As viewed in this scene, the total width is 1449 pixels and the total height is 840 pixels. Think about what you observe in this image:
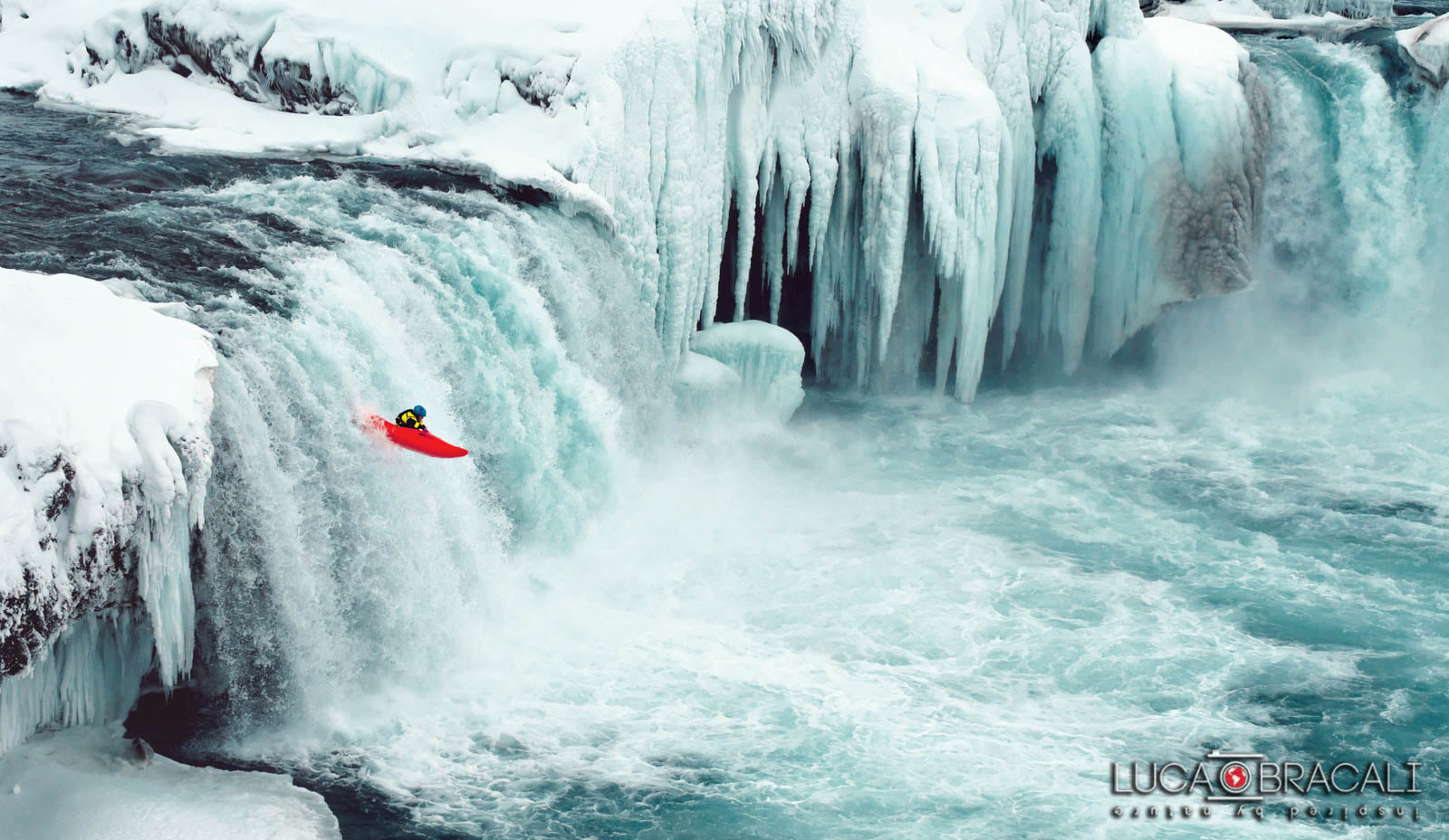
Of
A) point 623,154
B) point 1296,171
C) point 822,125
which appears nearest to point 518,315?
point 623,154

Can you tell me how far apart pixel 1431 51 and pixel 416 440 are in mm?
11727

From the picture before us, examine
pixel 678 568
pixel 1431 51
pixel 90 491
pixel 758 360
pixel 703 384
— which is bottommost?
pixel 678 568

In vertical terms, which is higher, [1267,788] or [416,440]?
[416,440]

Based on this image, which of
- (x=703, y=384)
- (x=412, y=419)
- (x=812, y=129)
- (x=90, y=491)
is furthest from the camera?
(x=812, y=129)

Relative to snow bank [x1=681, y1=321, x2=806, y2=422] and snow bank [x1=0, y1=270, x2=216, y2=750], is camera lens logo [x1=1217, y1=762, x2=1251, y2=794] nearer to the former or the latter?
snow bank [x1=0, y1=270, x2=216, y2=750]

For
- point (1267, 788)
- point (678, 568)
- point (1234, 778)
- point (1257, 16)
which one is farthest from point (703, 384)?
point (1257, 16)

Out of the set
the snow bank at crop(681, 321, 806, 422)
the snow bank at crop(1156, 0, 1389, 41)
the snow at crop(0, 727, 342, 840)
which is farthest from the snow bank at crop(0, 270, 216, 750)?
the snow bank at crop(1156, 0, 1389, 41)

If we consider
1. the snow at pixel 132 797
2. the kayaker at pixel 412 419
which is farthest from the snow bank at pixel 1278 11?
the snow at pixel 132 797

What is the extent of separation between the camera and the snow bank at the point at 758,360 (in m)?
12.1

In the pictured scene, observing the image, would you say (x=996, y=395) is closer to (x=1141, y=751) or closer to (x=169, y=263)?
(x=1141, y=751)

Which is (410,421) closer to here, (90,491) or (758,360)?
(90,491)

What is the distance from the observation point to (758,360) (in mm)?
12195

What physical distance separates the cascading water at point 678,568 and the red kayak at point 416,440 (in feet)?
0.60

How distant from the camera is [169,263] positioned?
8.52 m
